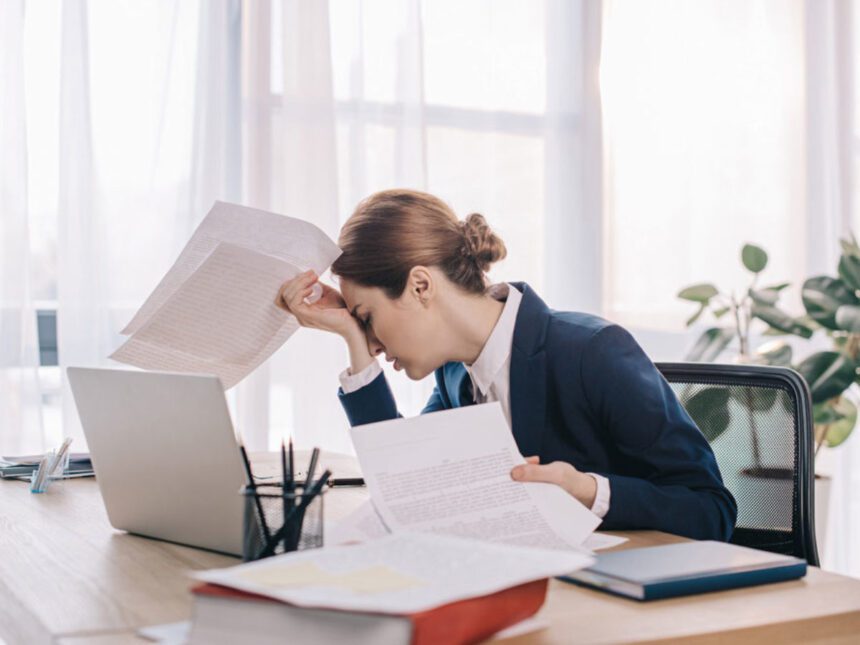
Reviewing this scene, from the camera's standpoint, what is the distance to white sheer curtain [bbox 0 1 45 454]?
2490 mm

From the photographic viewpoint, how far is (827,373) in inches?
106

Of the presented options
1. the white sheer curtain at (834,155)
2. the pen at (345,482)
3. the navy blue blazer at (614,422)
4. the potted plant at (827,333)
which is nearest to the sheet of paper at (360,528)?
the navy blue blazer at (614,422)

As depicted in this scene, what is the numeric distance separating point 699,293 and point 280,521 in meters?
2.23

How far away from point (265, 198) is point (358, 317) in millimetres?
1316

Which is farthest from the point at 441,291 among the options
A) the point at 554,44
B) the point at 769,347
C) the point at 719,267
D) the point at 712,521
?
the point at 719,267

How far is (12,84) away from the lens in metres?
2.49

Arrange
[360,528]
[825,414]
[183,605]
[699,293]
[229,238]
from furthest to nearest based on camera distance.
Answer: [699,293], [825,414], [229,238], [360,528], [183,605]

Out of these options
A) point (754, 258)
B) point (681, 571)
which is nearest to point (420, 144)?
point (754, 258)

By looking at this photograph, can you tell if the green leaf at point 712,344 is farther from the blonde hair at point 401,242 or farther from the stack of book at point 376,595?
the stack of book at point 376,595

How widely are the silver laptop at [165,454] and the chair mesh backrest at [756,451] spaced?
0.77 metres

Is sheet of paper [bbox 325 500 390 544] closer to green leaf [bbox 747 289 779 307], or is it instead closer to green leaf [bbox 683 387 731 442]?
green leaf [bbox 683 387 731 442]

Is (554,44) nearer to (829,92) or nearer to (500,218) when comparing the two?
(500,218)

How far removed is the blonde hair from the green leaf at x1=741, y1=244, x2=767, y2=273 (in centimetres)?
158

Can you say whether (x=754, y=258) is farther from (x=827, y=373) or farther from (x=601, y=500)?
(x=601, y=500)
